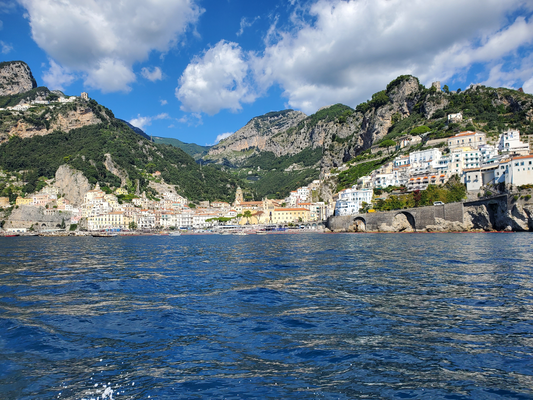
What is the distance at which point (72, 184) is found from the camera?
347 ft

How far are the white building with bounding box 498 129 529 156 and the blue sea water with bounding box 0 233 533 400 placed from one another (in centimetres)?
5856

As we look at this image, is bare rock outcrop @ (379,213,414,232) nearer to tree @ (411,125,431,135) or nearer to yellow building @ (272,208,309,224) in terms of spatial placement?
tree @ (411,125,431,135)

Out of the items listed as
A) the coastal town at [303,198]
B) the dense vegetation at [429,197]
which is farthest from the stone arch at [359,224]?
the coastal town at [303,198]

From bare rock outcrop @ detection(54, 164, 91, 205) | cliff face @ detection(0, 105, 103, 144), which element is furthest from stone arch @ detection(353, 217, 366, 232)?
cliff face @ detection(0, 105, 103, 144)

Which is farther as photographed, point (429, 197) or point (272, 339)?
point (429, 197)

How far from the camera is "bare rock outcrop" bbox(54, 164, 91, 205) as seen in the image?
10538 cm

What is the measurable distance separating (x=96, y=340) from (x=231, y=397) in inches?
155

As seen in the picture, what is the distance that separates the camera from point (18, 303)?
10.5m

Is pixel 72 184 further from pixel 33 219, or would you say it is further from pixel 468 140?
pixel 468 140

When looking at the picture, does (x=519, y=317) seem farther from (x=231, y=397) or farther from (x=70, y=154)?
(x=70, y=154)

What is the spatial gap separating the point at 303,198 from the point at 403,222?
65.1 meters

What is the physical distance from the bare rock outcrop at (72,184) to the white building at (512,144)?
109067mm

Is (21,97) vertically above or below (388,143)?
above

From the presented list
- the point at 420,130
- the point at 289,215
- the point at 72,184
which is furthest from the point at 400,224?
the point at 72,184
